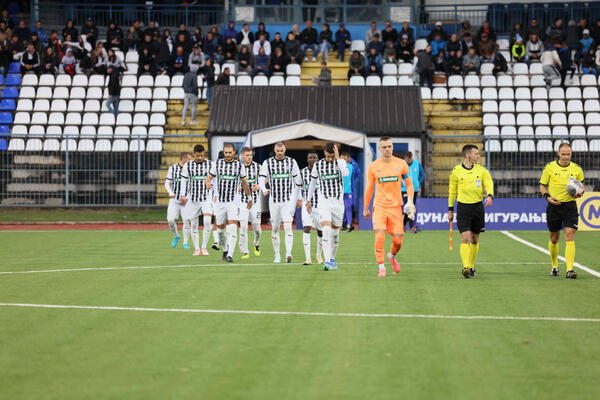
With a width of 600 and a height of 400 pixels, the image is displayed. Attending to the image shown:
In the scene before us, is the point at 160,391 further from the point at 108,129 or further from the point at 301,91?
the point at 108,129

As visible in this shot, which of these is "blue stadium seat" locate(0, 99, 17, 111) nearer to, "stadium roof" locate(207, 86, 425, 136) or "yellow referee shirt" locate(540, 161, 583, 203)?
"stadium roof" locate(207, 86, 425, 136)

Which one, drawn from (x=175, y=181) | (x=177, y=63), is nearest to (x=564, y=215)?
(x=175, y=181)

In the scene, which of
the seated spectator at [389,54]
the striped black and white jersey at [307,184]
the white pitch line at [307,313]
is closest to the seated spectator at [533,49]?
the seated spectator at [389,54]

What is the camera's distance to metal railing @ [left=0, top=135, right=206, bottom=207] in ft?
89.4

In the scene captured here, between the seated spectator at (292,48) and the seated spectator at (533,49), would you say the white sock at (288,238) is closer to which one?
the seated spectator at (292,48)

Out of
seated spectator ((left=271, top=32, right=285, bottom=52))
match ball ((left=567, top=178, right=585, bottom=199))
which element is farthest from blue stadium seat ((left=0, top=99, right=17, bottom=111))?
match ball ((left=567, top=178, right=585, bottom=199))

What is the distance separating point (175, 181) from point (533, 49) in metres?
19.7

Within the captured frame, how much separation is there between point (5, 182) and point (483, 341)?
74.0 ft

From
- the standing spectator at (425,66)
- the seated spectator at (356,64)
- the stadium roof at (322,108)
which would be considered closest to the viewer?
the stadium roof at (322,108)

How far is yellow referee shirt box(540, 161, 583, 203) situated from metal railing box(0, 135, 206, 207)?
53.5 feet

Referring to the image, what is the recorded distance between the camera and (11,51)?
32.9 metres

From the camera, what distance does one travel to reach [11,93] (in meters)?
31.9

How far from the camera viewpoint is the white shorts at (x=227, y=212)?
15507 millimetres

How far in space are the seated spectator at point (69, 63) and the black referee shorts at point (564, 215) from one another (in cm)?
2404
